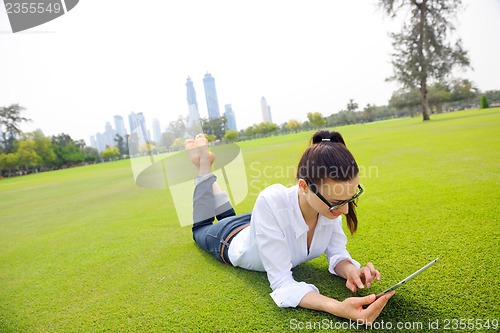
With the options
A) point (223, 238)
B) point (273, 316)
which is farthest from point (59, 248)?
point (273, 316)

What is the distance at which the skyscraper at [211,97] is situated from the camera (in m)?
4.24

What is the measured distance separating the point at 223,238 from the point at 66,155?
392 inches

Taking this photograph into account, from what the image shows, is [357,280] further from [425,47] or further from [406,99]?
[406,99]

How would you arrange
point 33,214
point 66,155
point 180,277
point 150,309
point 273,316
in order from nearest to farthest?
1. point 273,316
2. point 150,309
3. point 180,277
4. point 33,214
5. point 66,155

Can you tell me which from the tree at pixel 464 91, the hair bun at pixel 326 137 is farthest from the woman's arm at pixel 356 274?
the tree at pixel 464 91

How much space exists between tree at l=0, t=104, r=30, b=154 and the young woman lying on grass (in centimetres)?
428

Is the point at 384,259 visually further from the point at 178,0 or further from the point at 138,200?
the point at 178,0

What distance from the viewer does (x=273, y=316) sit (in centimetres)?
133

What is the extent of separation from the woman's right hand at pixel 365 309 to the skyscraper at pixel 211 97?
3.34m

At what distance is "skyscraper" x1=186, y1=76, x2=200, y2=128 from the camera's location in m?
3.30

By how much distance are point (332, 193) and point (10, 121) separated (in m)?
5.16

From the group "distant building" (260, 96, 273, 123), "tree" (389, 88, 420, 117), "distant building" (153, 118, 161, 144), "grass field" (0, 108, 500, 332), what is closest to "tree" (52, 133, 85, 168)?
"grass field" (0, 108, 500, 332)

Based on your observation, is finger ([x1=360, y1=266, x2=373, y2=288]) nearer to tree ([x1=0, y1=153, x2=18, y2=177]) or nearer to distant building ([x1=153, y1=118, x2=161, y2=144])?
distant building ([x1=153, y1=118, x2=161, y2=144])

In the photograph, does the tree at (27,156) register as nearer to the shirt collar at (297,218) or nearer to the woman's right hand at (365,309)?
the shirt collar at (297,218)
